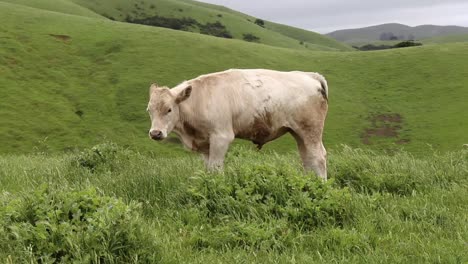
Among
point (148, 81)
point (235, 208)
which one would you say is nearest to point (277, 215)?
point (235, 208)

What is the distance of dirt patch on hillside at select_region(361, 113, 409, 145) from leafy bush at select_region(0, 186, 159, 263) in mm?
56407

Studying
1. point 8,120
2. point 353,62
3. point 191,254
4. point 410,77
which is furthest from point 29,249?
point 353,62

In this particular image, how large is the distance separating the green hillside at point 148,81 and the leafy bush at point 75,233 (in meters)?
44.5

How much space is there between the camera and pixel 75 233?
5.47 meters

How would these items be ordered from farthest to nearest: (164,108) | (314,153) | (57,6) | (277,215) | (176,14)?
(176,14)
(57,6)
(314,153)
(164,108)
(277,215)

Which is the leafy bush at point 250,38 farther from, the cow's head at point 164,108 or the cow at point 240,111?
the cow's head at point 164,108

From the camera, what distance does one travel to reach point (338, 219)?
7.14 meters

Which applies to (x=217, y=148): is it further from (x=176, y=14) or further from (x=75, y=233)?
(x=176, y=14)

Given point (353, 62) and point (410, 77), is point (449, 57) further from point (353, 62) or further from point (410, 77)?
point (353, 62)

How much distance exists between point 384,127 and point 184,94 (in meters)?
57.3

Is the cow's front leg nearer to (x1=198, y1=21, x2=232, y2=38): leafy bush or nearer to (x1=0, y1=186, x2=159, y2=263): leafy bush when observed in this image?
(x1=0, y1=186, x2=159, y2=263): leafy bush

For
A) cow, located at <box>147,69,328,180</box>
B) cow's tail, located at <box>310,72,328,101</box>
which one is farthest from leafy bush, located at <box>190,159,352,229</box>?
cow's tail, located at <box>310,72,328,101</box>

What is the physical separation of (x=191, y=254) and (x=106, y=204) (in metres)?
1.18

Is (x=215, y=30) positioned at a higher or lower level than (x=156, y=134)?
lower
